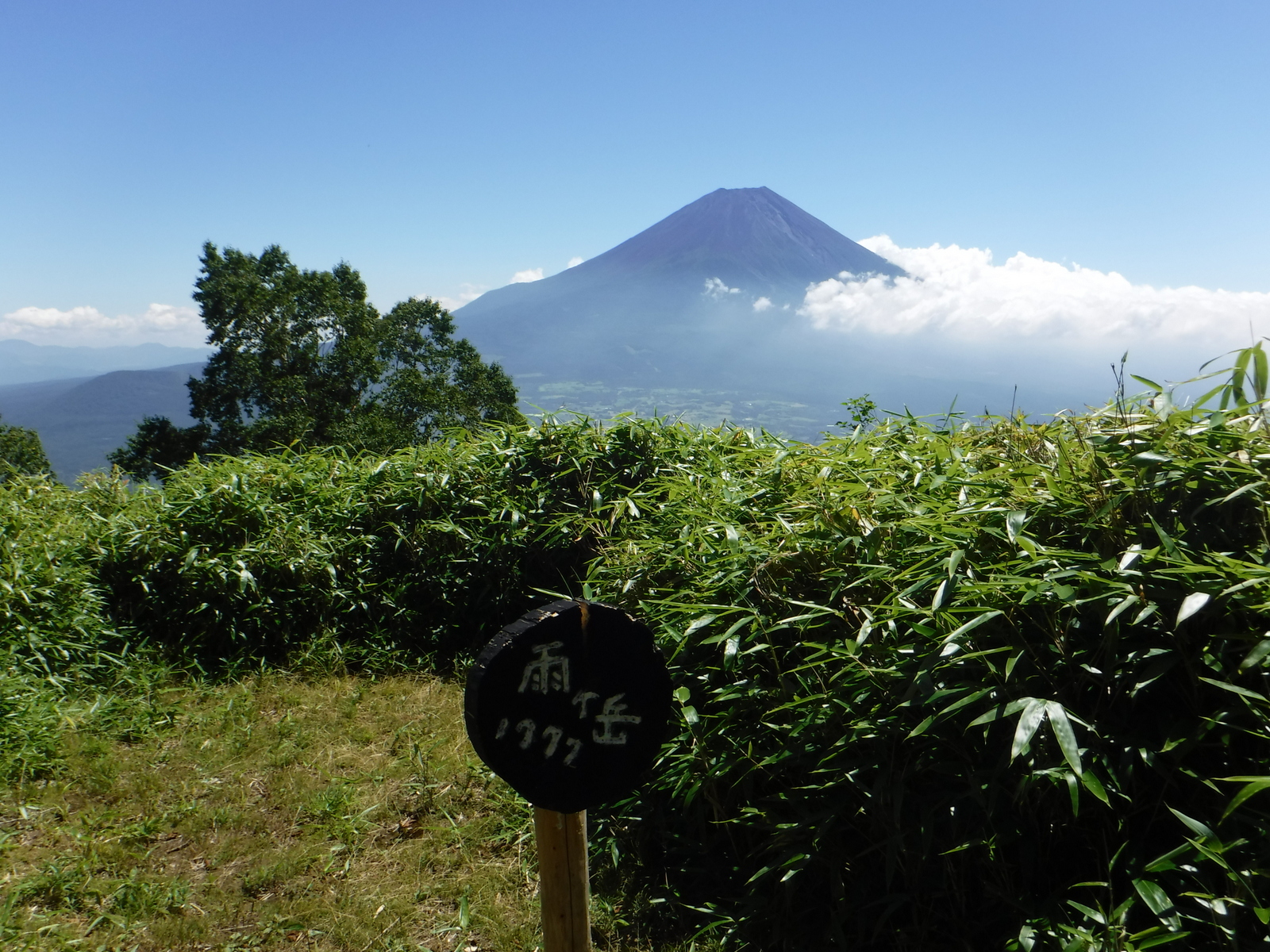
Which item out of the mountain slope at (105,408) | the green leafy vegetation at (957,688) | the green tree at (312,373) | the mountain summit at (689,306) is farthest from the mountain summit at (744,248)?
the green leafy vegetation at (957,688)

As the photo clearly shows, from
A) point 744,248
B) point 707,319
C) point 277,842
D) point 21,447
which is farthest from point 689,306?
point 277,842

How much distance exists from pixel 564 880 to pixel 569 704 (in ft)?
1.60

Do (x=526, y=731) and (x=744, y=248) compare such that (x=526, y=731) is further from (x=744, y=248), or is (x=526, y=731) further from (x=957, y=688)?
(x=744, y=248)

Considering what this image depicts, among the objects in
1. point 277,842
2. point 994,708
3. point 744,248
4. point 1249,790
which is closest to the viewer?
point 1249,790

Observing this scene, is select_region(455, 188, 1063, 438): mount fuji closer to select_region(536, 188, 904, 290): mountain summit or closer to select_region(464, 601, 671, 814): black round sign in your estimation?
select_region(536, 188, 904, 290): mountain summit

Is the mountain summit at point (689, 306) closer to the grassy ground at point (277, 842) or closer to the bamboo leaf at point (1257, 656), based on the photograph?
the grassy ground at point (277, 842)

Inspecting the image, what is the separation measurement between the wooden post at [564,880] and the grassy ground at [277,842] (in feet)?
2.82

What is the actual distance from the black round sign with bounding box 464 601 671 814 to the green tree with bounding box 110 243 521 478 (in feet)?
67.8

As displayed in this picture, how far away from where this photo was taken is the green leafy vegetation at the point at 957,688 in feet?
6.20

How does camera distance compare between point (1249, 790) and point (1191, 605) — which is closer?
point (1249, 790)

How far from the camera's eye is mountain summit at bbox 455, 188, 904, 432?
141125 millimetres

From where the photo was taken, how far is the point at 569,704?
5.84 feet

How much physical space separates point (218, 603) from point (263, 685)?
777mm

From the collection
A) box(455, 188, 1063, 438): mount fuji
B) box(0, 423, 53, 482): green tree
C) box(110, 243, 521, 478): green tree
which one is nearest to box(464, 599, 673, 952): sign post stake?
box(110, 243, 521, 478): green tree
